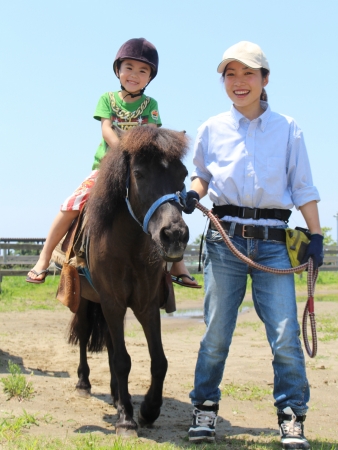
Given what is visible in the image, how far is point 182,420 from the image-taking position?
15.9 feet

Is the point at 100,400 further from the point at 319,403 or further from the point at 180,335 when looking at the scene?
the point at 180,335

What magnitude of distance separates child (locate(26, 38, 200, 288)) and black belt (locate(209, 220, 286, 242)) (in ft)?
5.00

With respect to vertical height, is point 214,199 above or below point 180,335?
above

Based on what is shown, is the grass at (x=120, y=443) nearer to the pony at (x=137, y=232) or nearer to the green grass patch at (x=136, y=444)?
the green grass patch at (x=136, y=444)

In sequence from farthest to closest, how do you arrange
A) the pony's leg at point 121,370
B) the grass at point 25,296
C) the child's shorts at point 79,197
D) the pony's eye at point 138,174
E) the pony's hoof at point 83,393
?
the grass at point 25,296
the pony's hoof at point 83,393
the child's shorts at point 79,197
the pony's leg at point 121,370
the pony's eye at point 138,174

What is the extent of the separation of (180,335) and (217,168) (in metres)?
6.02

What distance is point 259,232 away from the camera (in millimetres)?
3908

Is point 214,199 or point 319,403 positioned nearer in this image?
point 214,199

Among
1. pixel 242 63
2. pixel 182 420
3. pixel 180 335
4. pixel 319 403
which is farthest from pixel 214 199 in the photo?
pixel 180 335

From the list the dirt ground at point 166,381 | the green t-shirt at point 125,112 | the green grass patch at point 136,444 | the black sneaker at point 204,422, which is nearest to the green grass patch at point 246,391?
the dirt ground at point 166,381

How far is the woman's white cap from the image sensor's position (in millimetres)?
3865

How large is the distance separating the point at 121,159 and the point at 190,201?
0.63 metres

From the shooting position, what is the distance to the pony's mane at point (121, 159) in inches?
152

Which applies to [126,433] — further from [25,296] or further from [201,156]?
[25,296]
